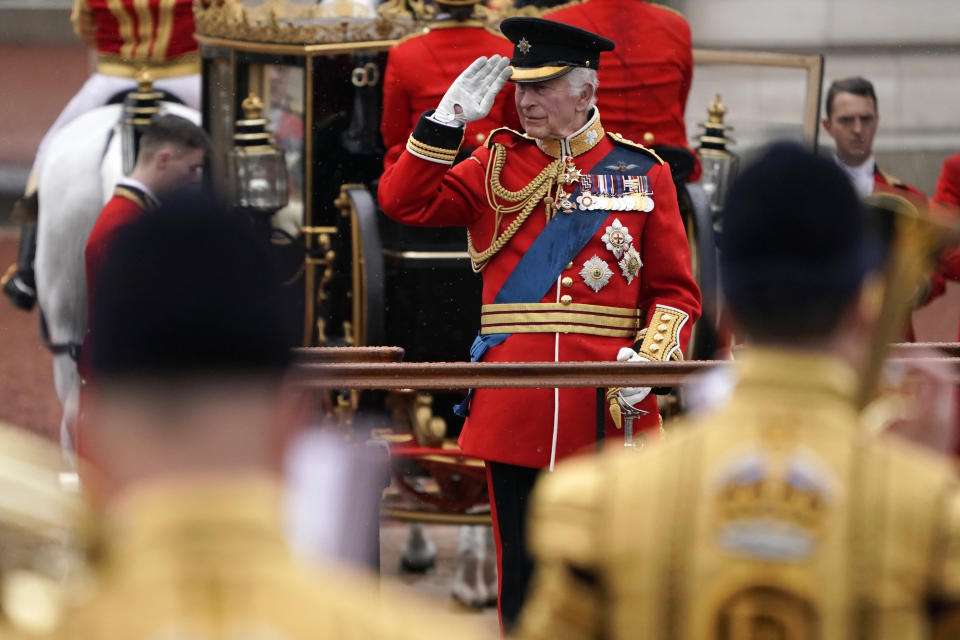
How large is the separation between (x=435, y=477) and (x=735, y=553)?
12.8 feet

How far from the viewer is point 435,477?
220 inches

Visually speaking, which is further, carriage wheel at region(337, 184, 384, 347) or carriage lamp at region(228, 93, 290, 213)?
carriage lamp at region(228, 93, 290, 213)

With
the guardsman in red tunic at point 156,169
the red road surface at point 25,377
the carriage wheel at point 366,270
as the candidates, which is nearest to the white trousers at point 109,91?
the red road surface at point 25,377

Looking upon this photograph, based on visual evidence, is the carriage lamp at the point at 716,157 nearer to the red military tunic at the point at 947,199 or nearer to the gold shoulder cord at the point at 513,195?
the red military tunic at the point at 947,199

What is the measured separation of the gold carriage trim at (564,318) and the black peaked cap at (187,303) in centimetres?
246

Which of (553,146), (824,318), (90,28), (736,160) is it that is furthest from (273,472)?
(90,28)

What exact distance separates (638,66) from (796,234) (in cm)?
344

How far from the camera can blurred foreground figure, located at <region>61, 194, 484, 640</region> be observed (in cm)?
138

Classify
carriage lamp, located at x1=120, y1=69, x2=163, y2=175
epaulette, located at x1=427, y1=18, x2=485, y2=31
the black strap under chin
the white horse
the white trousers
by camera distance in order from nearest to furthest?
epaulette, located at x1=427, y1=18, x2=485, y2=31
carriage lamp, located at x1=120, y1=69, x2=163, y2=175
the white horse
the black strap under chin
the white trousers

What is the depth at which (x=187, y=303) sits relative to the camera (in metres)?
1.46

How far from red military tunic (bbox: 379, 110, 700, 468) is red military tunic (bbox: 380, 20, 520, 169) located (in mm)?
904

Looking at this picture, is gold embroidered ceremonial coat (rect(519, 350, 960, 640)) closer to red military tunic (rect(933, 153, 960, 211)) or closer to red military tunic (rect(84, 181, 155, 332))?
red military tunic (rect(84, 181, 155, 332))

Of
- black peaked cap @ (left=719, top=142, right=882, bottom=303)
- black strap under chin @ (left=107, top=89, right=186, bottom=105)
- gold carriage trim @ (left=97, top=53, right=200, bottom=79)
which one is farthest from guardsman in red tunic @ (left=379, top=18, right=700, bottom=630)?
gold carriage trim @ (left=97, top=53, right=200, bottom=79)

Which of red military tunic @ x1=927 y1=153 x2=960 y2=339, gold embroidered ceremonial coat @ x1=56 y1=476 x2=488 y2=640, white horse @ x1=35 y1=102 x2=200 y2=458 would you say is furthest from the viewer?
white horse @ x1=35 y1=102 x2=200 y2=458
